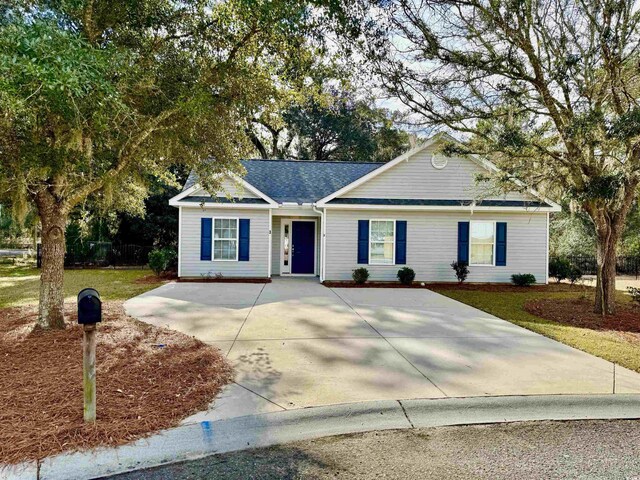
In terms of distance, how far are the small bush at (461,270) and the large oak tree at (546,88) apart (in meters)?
4.86

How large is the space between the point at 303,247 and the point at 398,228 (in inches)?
151

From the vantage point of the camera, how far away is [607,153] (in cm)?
747

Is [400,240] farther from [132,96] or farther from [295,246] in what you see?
[132,96]

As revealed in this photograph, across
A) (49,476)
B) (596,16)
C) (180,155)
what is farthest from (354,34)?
(49,476)

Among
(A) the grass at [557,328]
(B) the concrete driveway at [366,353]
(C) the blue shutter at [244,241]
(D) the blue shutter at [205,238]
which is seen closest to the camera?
(B) the concrete driveway at [366,353]

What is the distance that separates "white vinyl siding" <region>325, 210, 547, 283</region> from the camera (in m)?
13.8

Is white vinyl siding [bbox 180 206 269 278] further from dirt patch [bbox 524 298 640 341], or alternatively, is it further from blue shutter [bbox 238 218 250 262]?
dirt patch [bbox 524 298 640 341]

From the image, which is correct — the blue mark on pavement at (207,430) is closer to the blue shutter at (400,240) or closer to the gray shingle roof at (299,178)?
the blue shutter at (400,240)

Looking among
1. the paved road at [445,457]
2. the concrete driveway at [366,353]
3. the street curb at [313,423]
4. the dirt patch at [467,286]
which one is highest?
the dirt patch at [467,286]

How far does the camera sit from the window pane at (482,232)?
553 inches

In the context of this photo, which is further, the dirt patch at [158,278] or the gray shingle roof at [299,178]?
the gray shingle roof at [299,178]

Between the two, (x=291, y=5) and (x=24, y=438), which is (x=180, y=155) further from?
(x=24, y=438)

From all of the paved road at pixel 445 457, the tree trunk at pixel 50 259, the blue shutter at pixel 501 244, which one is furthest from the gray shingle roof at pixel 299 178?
the paved road at pixel 445 457

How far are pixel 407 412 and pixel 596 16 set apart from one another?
25.2 ft
